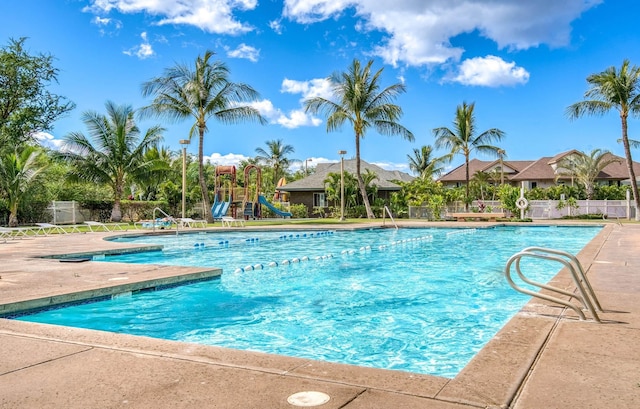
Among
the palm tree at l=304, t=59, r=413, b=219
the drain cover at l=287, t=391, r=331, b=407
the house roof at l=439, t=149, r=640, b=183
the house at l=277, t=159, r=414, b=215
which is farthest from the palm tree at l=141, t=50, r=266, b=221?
the house roof at l=439, t=149, r=640, b=183

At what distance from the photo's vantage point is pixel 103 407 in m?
2.59

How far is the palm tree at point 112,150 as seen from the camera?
90.6 feet

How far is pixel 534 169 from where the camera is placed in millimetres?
49344

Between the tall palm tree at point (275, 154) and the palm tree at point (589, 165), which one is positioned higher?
the tall palm tree at point (275, 154)

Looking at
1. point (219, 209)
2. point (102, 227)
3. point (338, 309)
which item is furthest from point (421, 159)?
point (338, 309)

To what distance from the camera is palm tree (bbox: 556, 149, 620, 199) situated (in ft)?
129

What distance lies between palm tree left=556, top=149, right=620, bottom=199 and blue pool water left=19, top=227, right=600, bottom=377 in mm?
31529

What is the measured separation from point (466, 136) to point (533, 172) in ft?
54.8

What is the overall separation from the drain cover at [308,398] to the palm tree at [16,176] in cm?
2478

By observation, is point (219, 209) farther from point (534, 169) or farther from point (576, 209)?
point (534, 169)

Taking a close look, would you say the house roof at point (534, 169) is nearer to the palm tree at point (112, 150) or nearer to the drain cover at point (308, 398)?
the palm tree at point (112, 150)

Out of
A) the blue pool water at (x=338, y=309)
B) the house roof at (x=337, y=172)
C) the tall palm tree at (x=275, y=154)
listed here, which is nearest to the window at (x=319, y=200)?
the house roof at (x=337, y=172)

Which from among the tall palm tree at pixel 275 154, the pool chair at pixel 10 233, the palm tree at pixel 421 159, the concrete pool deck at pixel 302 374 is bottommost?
the concrete pool deck at pixel 302 374

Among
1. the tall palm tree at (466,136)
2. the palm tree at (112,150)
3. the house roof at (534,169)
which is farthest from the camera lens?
the house roof at (534,169)
